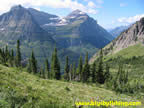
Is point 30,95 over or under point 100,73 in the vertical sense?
over

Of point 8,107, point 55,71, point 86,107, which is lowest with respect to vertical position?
point 55,71

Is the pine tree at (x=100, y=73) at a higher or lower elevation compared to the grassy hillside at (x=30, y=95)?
lower

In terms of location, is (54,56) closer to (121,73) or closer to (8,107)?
(121,73)

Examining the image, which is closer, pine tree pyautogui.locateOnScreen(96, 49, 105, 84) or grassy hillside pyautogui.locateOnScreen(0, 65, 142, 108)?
grassy hillside pyautogui.locateOnScreen(0, 65, 142, 108)

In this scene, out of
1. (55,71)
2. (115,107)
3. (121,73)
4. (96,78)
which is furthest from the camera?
(121,73)

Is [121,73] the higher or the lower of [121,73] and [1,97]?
the lower

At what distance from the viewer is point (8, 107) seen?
530 cm

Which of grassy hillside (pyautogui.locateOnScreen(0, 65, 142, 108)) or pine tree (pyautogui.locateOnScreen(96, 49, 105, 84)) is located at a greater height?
grassy hillside (pyautogui.locateOnScreen(0, 65, 142, 108))

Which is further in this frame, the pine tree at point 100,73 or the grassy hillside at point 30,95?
the pine tree at point 100,73

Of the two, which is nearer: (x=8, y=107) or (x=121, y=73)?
(x=8, y=107)

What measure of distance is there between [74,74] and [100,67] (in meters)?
28.8

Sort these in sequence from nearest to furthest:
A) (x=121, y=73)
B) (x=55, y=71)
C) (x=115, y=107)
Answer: (x=115, y=107), (x=55, y=71), (x=121, y=73)

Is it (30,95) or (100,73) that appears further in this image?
(100,73)

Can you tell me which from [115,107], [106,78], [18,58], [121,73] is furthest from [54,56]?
[115,107]
